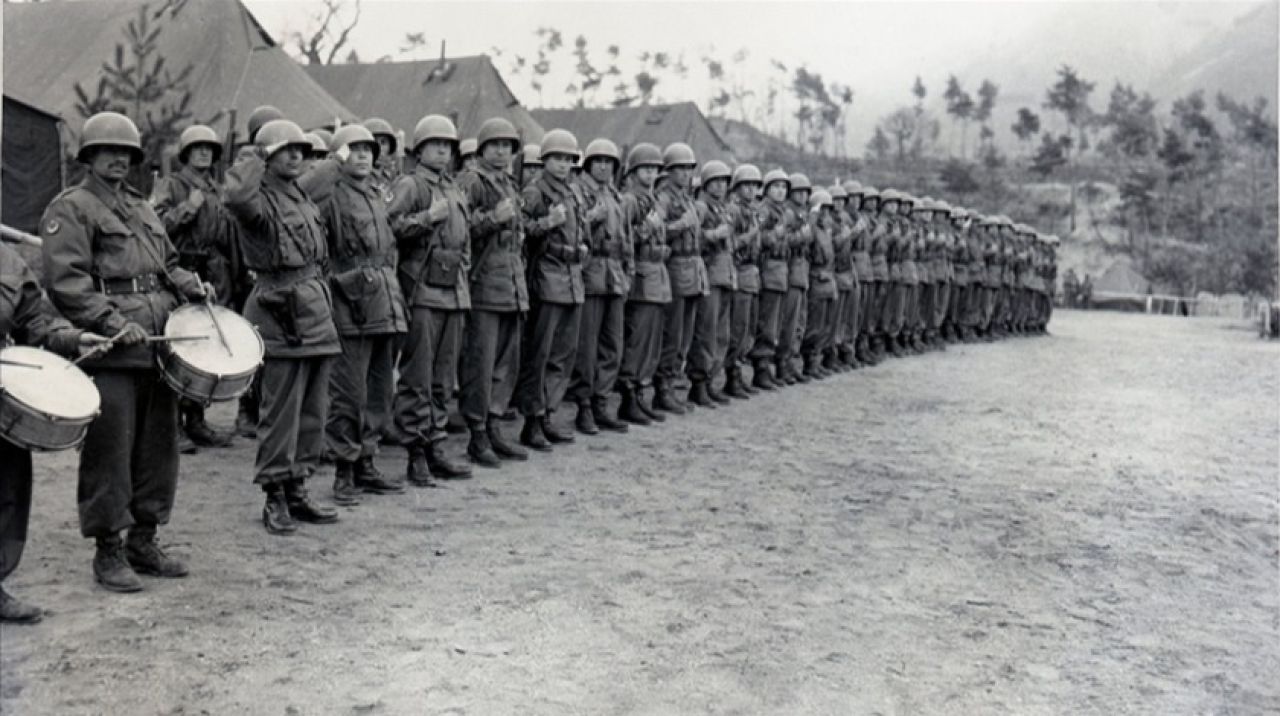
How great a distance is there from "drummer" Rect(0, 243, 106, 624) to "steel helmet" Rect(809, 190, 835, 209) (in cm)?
999

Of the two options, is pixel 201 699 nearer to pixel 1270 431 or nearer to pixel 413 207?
pixel 413 207

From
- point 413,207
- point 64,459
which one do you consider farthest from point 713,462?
point 64,459

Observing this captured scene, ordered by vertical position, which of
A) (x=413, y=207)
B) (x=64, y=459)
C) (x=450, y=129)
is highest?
(x=450, y=129)

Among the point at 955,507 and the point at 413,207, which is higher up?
the point at 413,207

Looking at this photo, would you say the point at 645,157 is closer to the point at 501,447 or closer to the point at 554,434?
the point at 554,434

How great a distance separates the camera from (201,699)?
11.5 ft

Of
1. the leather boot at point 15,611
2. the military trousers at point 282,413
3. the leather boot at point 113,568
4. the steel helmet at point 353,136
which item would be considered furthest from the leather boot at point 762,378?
the leather boot at point 15,611

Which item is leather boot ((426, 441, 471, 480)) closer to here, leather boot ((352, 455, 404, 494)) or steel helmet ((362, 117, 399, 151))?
leather boot ((352, 455, 404, 494))

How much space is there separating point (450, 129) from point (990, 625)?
13.2 feet

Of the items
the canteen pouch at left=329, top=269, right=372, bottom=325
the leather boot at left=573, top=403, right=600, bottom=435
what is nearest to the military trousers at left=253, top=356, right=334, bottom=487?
the canteen pouch at left=329, top=269, right=372, bottom=325

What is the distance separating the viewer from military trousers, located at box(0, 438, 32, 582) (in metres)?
4.13

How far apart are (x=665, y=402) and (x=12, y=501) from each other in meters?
6.37

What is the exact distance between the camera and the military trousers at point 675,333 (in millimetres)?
9930

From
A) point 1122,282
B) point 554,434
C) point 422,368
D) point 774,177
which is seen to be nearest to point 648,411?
point 554,434
